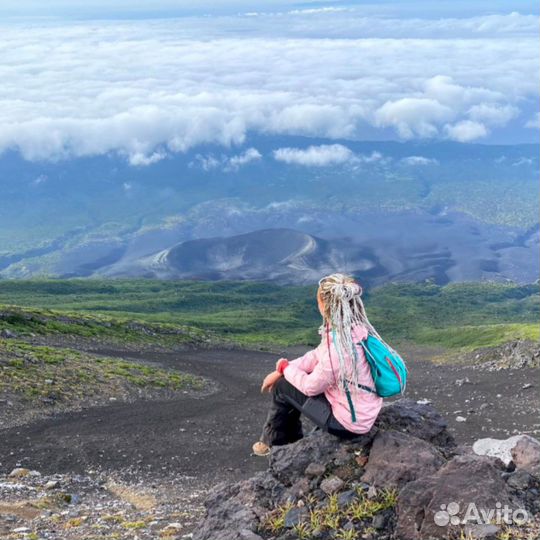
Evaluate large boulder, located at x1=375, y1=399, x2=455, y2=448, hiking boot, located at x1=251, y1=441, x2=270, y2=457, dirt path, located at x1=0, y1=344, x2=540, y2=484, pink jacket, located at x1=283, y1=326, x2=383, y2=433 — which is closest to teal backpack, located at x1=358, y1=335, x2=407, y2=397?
pink jacket, located at x1=283, y1=326, x2=383, y2=433

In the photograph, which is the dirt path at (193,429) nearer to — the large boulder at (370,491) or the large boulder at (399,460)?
the large boulder at (370,491)

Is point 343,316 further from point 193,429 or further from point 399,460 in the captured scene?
point 193,429

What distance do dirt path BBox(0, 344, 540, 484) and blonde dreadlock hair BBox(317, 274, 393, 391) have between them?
45.7 ft

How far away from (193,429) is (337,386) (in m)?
20.0

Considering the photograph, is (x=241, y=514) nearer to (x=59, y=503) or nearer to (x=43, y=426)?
(x=59, y=503)

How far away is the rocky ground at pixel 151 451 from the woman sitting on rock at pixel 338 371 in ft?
11.0

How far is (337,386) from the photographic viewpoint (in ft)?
46.4

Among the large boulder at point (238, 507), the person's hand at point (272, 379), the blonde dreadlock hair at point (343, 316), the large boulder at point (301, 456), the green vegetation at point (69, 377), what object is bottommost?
the green vegetation at point (69, 377)

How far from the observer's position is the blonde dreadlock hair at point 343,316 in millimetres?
13750

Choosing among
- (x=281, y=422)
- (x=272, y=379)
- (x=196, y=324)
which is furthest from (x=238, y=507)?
(x=196, y=324)

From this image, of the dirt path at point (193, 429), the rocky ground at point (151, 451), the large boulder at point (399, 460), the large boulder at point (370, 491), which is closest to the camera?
the large boulder at point (370, 491)

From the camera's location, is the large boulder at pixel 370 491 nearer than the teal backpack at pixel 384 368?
Yes

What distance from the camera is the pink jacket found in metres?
13.9

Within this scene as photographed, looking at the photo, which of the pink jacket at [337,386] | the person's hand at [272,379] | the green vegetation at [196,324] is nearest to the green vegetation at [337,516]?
the pink jacket at [337,386]
